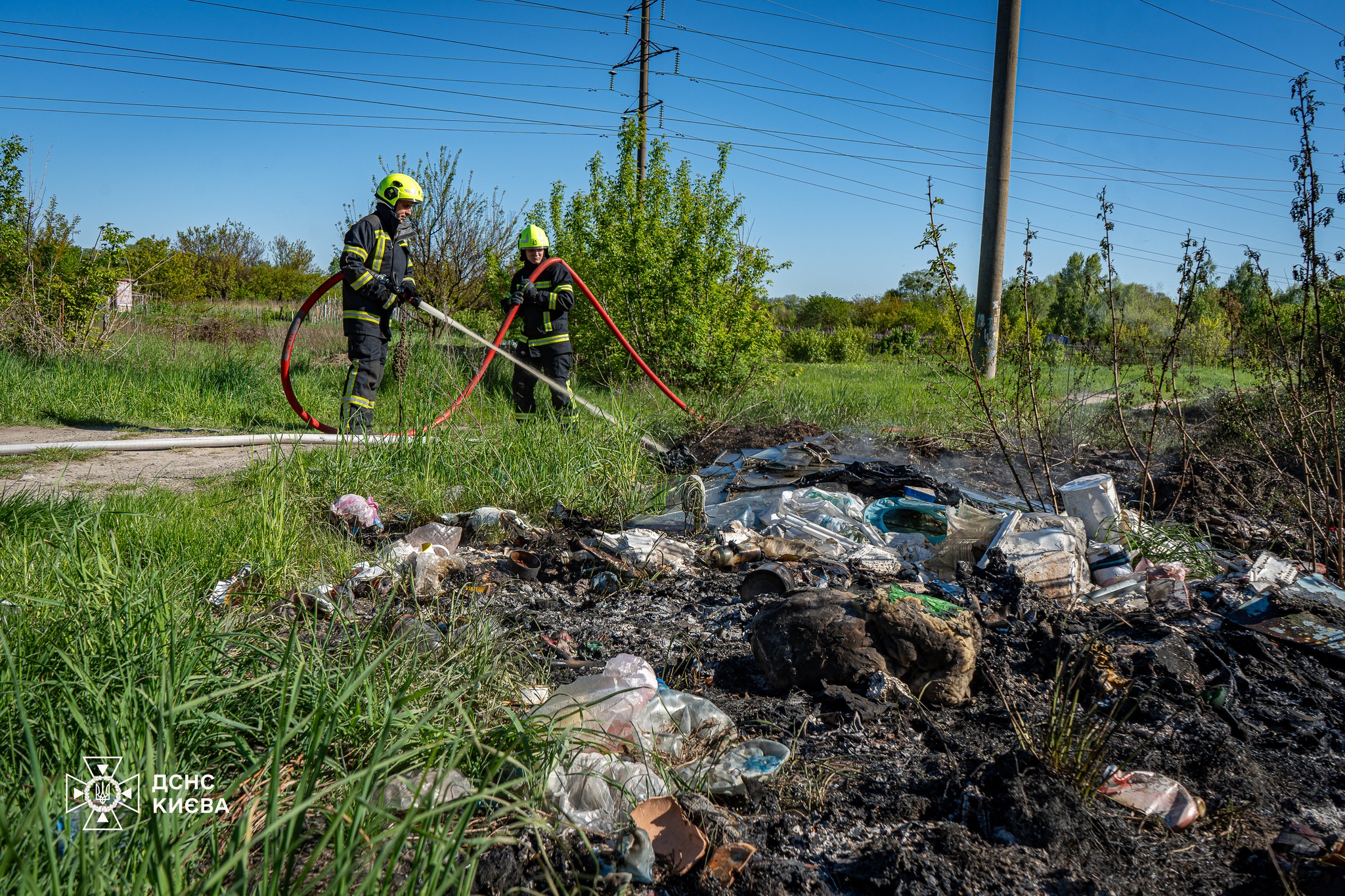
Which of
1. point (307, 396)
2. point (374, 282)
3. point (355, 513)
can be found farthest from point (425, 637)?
point (307, 396)

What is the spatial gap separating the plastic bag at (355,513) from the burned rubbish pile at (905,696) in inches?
11.8

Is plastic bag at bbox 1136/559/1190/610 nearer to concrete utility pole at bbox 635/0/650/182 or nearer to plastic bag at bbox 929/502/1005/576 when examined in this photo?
plastic bag at bbox 929/502/1005/576

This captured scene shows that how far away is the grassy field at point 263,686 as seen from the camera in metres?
1.30

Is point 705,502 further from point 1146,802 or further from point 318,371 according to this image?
point 318,371

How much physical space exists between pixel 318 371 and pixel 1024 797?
10.8 metres

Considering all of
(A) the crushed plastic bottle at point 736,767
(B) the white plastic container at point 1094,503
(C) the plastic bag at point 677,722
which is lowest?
(A) the crushed plastic bottle at point 736,767

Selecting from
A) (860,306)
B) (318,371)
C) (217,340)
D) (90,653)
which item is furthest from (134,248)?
(860,306)

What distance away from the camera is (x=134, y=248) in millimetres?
14875

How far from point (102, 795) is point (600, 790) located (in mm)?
983

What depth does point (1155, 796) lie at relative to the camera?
2062mm

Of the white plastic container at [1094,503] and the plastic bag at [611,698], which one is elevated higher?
the white plastic container at [1094,503]

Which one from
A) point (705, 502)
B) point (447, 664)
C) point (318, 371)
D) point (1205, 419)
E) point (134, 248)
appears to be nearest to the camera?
point (447, 664)

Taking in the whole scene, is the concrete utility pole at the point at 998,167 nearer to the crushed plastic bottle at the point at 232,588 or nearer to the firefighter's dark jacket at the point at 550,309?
the firefighter's dark jacket at the point at 550,309

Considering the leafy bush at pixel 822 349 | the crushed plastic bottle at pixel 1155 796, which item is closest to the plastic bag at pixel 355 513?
the crushed plastic bottle at pixel 1155 796
